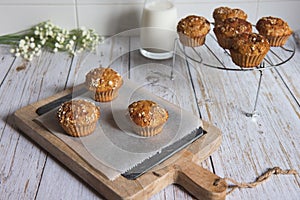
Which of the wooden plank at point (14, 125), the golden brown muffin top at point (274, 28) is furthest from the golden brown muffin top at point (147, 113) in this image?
the golden brown muffin top at point (274, 28)

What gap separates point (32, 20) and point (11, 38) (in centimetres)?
11

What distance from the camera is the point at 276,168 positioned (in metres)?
1.18

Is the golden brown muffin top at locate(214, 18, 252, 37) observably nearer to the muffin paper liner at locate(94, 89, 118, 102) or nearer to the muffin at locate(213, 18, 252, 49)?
the muffin at locate(213, 18, 252, 49)

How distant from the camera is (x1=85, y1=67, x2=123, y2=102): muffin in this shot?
1.33 m

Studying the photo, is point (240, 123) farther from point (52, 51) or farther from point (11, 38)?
point (11, 38)

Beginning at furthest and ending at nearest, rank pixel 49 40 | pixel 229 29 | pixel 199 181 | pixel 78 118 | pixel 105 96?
pixel 49 40 → pixel 229 29 → pixel 105 96 → pixel 78 118 → pixel 199 181

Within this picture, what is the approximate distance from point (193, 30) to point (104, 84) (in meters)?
0.37

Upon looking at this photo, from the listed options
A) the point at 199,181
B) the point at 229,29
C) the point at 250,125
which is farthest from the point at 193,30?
the point at 199,181

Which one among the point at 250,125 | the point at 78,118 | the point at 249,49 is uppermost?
the point at 249,49

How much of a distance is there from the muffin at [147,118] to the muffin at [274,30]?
1.56 feet

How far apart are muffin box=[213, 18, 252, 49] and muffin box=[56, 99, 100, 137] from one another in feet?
1.59

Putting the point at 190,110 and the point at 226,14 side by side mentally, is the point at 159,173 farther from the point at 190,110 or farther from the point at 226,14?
the point at 226,14

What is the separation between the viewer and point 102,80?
4.38ft

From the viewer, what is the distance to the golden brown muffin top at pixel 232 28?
144 cm
